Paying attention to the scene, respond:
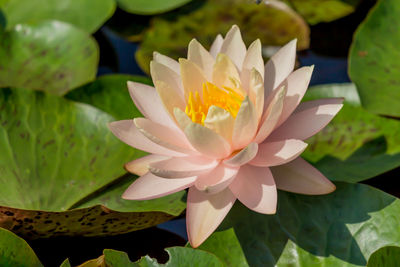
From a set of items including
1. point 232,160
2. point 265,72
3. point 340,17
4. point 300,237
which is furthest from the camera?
point 340,17

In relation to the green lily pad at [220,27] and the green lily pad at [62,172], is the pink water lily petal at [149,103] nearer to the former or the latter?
the green lily pad at [62,172]

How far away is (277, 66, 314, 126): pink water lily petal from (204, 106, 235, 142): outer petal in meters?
0.17

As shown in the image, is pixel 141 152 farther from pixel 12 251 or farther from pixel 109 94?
pixel 12 251

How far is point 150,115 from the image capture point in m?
1.52

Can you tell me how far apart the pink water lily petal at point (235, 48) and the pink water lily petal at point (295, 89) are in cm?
17

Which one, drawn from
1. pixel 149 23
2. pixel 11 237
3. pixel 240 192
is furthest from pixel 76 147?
pixel 149 23

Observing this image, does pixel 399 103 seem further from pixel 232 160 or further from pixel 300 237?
pixel 232 160

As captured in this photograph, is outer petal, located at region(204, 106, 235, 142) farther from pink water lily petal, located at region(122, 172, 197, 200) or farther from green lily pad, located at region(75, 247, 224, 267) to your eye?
green lily pad, located at region(75, 247, 224, 267)

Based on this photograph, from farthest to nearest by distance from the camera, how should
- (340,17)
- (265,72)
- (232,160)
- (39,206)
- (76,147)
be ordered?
1. (340,17)
2. (76,147)
3. (39,206)
4. (265,72)
5. (232,160)

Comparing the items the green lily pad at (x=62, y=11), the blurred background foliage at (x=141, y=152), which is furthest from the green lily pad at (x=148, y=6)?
the green lily pad at (x=62, y=11)

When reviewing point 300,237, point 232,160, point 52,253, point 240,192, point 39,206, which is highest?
point 232,160

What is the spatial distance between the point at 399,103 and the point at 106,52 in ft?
4.55

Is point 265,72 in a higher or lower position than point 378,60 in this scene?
higher

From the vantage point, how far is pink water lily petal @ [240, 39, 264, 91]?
1437 mm
